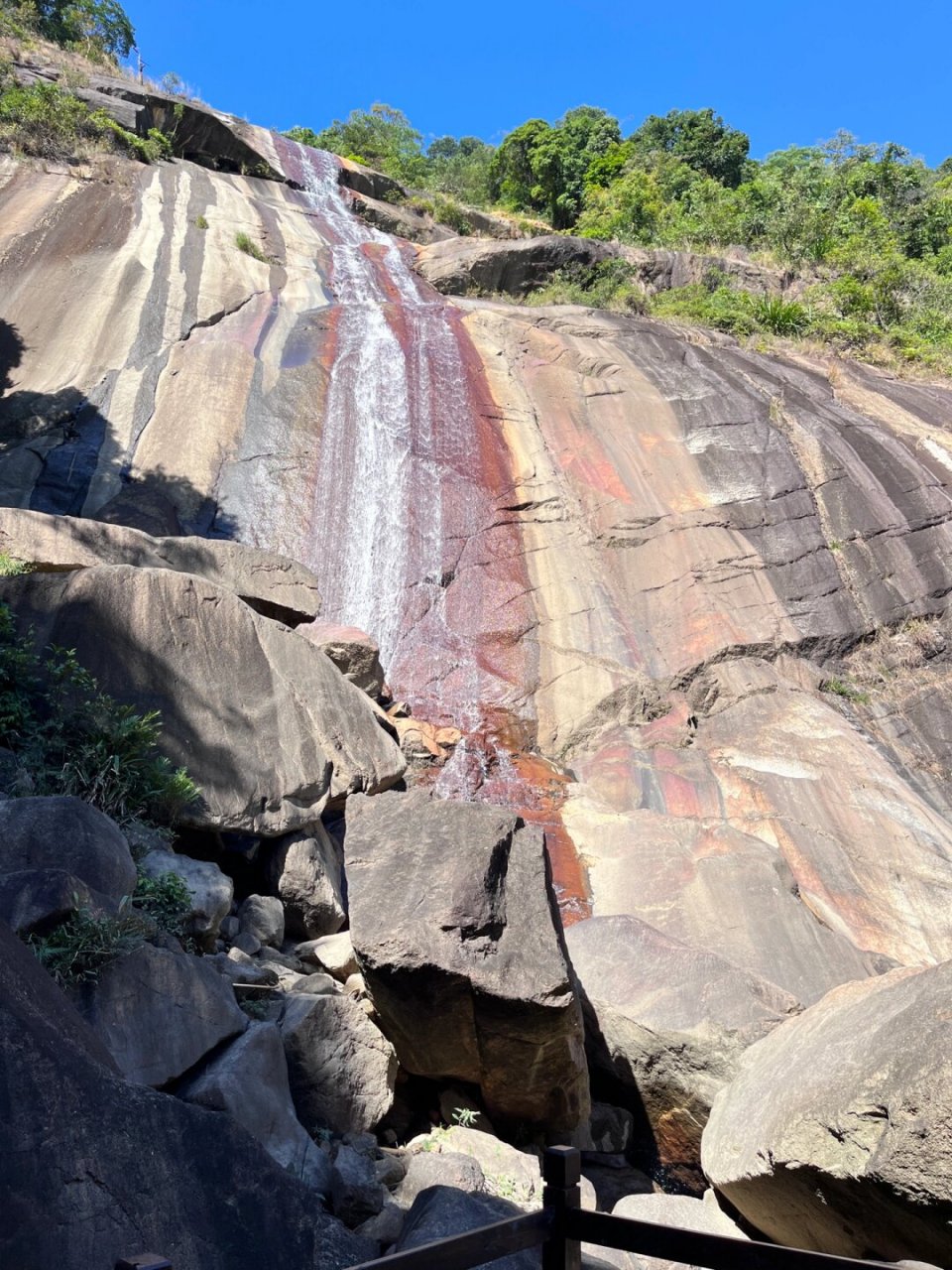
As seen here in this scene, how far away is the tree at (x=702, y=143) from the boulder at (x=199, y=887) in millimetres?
40520

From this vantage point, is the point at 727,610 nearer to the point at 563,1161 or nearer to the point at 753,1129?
the point at 753,1129

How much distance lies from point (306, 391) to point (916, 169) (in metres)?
28.9

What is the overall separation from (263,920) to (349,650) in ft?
14.9

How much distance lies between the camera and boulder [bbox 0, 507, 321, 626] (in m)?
7.71

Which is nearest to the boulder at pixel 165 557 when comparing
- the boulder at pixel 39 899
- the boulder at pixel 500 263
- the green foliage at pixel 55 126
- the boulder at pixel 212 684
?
the boulder at pixel 212 684

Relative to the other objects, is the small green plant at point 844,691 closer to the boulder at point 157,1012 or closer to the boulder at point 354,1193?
the boulder at point 354,1193

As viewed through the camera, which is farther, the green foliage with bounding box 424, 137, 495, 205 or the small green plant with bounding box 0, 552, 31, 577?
the green foliage with bounding box 424, 137, 495, 205

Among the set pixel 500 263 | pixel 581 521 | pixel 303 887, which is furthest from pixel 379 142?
pixel 303 887

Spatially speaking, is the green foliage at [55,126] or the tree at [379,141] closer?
the green foliage at [55,126]

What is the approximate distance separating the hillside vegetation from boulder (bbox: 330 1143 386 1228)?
21.0m

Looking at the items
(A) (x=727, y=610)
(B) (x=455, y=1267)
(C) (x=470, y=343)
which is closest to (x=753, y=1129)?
(B) (x=455, y=1267)

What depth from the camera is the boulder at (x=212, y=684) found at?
6.83 metres

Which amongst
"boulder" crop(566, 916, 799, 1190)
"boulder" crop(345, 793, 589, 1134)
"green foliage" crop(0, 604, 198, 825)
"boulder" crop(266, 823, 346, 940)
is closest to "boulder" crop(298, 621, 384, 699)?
"boulder" crop(266, 823, 346, 940)

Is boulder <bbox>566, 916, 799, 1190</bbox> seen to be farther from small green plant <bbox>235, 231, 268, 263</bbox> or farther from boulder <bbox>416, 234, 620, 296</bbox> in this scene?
boulder <bbox>416, 234, 620, 296</bbox>
